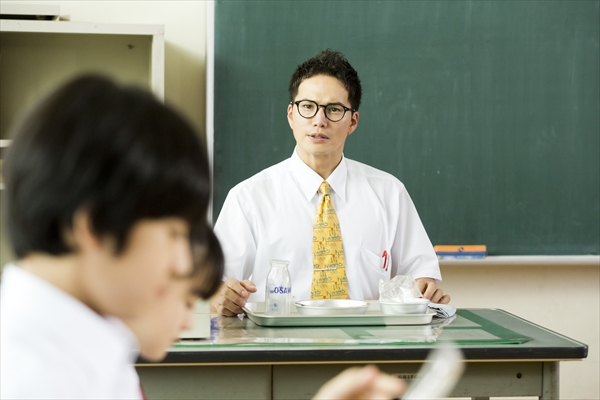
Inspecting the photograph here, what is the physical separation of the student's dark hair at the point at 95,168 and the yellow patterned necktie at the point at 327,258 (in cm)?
189

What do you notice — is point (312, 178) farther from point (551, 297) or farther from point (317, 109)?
point (551, 297)

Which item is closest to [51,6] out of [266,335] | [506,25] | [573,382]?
[266,335]

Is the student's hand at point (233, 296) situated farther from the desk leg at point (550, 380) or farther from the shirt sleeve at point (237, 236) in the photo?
the desk leg at point (550, 380)

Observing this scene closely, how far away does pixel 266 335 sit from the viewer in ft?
5.83

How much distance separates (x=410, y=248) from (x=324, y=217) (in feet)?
1.15

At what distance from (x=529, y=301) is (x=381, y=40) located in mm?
1446

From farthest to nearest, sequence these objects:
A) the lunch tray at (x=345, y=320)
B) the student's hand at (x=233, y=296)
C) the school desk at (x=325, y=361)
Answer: the student's hand at (x=233, y=296), the lunch tray at (x=345, y=320), the school desk at (x=325, y=361)

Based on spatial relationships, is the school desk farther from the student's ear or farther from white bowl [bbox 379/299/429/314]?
the student's ear

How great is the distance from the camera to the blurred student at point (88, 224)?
431 mm

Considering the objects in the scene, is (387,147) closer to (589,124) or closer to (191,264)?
(589,124)

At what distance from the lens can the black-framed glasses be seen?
2471mm

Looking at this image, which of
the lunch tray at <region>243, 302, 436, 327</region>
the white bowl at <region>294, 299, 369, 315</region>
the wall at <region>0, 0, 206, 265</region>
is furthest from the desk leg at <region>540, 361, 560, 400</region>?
the wall at <region>0, 0, 206, 265</region>

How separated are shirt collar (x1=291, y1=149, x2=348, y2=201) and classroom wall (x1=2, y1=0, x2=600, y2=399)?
82 cm

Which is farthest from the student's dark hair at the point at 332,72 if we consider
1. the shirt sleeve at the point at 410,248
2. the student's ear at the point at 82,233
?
the student's ear at the point at 82,233
